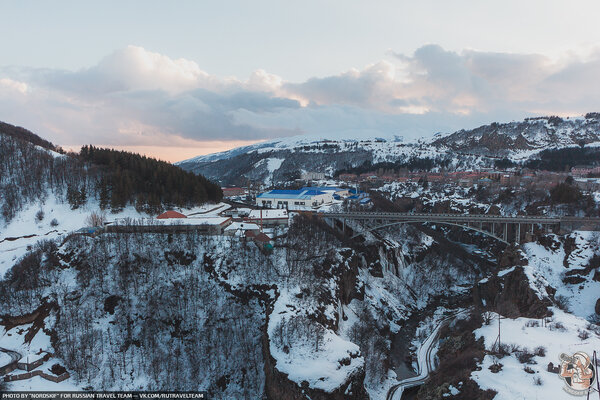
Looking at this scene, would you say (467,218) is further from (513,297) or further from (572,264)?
Answer: (513,297)

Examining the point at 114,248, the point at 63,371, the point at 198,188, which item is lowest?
the point at 63,371

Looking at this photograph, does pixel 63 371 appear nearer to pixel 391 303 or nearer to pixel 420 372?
pixel 420 372

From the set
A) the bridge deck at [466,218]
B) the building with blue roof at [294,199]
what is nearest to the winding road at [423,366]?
the bridge deck at [466,218]

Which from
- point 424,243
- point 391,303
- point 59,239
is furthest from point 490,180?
point 59,239

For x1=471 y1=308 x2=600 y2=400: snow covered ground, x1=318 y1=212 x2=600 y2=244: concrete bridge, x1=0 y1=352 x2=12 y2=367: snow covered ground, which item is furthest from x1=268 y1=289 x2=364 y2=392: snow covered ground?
x1=318 y1=212 x2=600 y2=244: concrete bridge

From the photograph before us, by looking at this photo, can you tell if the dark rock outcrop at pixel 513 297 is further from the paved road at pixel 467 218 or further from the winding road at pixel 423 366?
the paved road at pixel 467 218

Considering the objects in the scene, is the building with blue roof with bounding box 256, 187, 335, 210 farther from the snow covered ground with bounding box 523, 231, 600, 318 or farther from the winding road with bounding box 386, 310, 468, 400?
the snow covered ground with bounding box 523, 231, 600, 318
